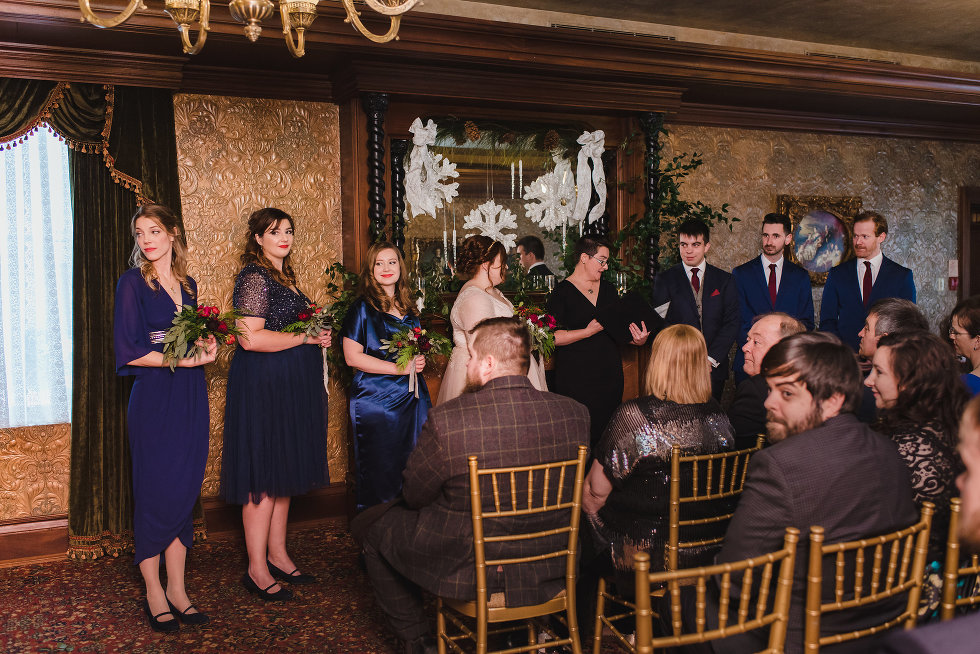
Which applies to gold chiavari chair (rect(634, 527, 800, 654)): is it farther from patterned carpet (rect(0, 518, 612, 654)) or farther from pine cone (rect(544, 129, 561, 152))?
pine cone (rect(544, 129, 561, 152))

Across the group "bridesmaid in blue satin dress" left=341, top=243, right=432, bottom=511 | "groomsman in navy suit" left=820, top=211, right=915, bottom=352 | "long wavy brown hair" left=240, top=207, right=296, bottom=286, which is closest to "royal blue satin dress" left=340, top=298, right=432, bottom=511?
"bridesmaid in blue satin dress" left=341, top=243, right=432, bottom=511

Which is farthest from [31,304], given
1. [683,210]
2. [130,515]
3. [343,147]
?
[683,210]

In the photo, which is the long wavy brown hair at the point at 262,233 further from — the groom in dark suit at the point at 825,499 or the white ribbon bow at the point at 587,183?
the groom in dark suit at the point at 825,499

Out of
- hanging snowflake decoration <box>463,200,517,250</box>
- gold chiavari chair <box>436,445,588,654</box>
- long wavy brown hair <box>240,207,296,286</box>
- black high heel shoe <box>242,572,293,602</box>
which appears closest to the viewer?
gold chiavari chair <box>436,445,588,654</box>

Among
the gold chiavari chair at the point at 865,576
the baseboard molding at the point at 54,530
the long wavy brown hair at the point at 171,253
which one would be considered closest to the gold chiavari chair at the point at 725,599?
the gold chiavari chair at the point at 865,576

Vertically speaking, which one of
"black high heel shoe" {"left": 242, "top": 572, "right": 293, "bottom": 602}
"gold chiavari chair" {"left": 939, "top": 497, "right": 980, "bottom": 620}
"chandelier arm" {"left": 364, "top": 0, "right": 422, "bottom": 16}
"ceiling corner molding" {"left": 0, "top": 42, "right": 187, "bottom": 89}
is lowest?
"black high heel shoe" {"left": 242, "top": 572, "right": 293, "bottom": 602}

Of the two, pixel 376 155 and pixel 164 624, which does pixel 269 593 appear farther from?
pixel 376 155

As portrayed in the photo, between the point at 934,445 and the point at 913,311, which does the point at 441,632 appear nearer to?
the point at 934,445

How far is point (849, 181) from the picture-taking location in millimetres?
6848

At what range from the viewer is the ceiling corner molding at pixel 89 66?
4.09 m

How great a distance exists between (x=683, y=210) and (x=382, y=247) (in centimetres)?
252

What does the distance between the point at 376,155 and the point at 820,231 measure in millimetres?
4038

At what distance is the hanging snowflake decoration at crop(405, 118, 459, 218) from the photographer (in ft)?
16.6

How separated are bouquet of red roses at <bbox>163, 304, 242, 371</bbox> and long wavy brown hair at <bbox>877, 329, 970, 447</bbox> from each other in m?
2.68
